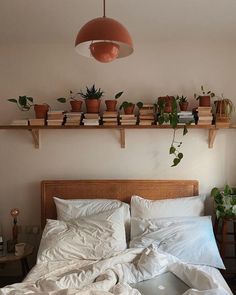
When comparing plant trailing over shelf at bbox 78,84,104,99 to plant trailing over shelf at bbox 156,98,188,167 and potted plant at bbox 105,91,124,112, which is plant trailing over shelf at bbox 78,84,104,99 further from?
plant trailing over shelf at bbox 156,98,188,167

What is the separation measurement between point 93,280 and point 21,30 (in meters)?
2.14

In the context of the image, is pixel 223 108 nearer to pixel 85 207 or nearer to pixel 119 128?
pixel 119 128

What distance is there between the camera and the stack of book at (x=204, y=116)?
263 cm

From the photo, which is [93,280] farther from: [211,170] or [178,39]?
[178,39]

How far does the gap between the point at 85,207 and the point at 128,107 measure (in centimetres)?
102

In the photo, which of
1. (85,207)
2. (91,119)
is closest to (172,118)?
(91,119)

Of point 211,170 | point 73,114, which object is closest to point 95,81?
point 73,114

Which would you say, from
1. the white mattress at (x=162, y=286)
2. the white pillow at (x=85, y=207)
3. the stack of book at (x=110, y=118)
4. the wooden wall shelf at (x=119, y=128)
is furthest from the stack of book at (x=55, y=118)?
the white mattress at (x=162, y=286)

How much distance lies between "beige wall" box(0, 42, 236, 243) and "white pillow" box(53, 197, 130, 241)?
307mm

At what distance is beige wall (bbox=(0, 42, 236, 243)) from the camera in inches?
111

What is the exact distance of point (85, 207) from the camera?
2633 millimetres

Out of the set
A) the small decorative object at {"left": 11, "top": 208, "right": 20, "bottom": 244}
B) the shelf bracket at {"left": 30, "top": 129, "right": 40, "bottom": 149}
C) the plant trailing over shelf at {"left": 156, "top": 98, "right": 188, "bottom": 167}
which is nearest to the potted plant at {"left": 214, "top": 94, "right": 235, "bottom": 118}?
the plant trailing over shelf at {"left": 156, "top": 98, "right": 188, "bottom": 167}

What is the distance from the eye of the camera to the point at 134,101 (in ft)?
9.36

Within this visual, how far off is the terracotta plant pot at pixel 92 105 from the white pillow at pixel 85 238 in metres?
0.95
